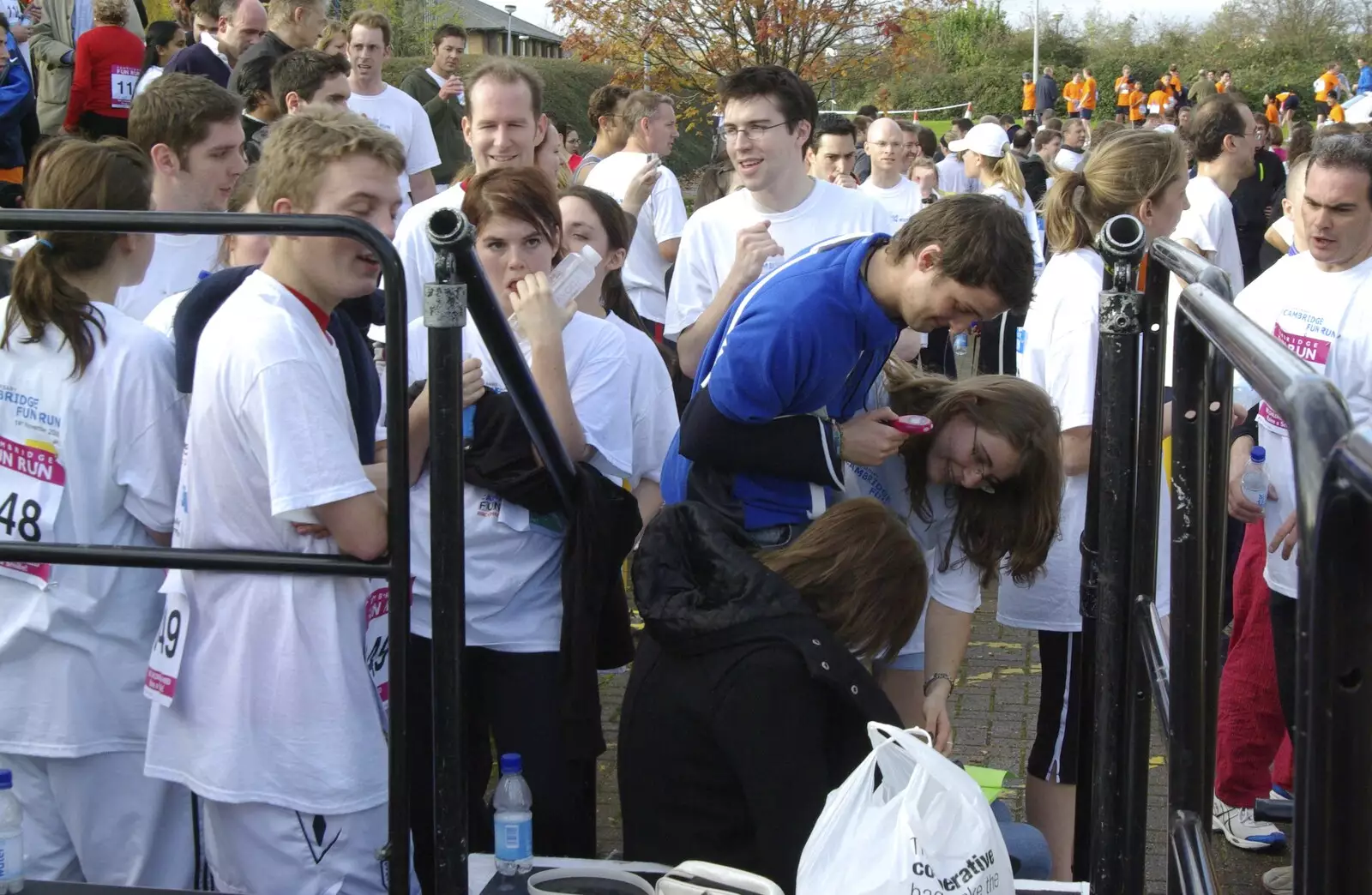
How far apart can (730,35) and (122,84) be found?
38.1ft

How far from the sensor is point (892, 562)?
2551 mm

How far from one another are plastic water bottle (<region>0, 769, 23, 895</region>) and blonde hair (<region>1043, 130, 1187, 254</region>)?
112 inches

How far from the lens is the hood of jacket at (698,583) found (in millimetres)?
2396

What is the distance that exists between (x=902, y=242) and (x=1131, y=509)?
74 cm

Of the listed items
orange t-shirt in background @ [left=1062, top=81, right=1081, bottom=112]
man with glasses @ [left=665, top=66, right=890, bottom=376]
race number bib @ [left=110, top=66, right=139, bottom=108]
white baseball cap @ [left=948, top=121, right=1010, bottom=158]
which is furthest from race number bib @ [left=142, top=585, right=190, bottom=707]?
orange t-shirt in background @ [left=1062, top=81, right=1081, bottom=112]

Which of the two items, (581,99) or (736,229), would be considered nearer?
(736,229)

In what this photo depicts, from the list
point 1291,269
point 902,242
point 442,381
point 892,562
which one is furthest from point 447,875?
point 1291,269

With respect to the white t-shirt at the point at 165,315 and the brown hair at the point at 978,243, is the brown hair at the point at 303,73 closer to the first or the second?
the white t-shirt at the point at 165,315

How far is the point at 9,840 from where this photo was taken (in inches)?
87.3

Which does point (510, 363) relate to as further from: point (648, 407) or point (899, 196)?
point (899, 196)

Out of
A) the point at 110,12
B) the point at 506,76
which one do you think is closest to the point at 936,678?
the point at 506,76

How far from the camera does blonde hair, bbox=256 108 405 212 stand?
98.7 inches

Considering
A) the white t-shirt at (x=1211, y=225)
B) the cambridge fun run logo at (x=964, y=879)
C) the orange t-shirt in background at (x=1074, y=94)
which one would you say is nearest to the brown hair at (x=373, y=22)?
the white t-shirt at (x=1211, y=225)

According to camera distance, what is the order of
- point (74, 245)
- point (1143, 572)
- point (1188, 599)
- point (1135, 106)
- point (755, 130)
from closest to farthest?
point (1188, 599), point (1143, 572), point (74, 245), point (755, 130), point (1135, 106)
